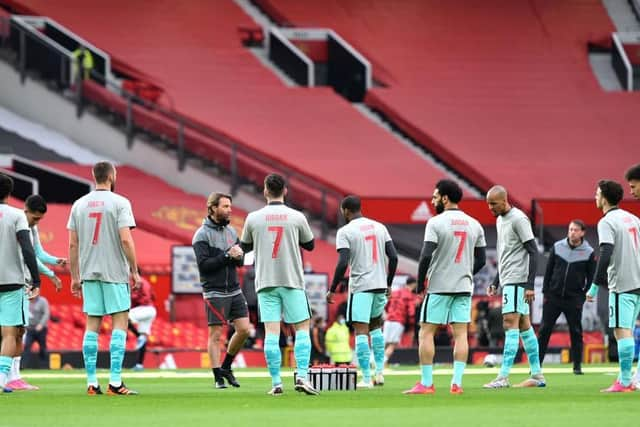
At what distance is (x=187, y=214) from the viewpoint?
1292 inches

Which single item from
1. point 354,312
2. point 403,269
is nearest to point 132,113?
A: point 403,269

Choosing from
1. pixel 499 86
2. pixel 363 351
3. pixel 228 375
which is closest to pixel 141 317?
pixel 228 375

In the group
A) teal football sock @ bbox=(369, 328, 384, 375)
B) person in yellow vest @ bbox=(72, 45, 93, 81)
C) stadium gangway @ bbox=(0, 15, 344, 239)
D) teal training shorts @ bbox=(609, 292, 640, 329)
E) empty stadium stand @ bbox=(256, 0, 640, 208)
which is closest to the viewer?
teal training shorts @ bbox=(609, 292, 640, 329)

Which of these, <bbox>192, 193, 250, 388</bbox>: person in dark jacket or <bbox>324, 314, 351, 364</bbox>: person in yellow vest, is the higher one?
<bbox>192, 193, 250, 388</bbox>: person in dark jacket

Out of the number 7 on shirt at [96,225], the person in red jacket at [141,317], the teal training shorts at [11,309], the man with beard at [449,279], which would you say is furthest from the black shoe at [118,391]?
the person in red jacket at [141,317]

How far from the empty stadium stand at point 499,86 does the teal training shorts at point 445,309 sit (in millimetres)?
20979

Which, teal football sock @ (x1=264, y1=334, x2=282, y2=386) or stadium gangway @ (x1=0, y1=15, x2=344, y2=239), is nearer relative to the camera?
teal football sock @ (x1=264, y1=334, x2=282, y2=386)

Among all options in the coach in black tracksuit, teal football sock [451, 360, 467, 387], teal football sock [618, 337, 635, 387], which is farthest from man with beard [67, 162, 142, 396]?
the coach in black tracksuit

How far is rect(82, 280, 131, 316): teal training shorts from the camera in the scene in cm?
1423

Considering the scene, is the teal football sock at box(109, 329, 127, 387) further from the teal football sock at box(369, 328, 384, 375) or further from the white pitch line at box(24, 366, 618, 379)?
the white pitch line at box(24, 366, 618, 379)

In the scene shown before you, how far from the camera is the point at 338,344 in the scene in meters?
25.5

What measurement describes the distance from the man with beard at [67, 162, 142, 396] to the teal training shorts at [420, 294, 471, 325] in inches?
115

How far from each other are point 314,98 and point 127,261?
25.0 metres

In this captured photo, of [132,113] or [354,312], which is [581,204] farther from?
[354,312]
